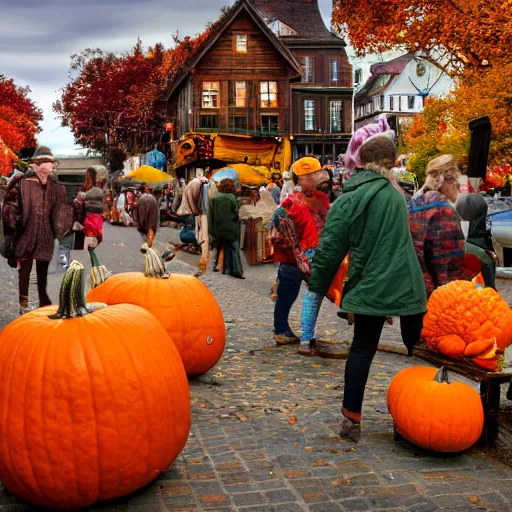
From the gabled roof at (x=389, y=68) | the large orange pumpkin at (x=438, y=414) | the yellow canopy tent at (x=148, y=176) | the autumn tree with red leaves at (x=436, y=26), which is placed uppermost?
the gabled roof at (x=389, y=68)

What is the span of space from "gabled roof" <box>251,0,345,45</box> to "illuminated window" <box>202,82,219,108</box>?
15883 millimetres

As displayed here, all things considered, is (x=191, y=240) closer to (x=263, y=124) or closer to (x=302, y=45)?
(x=263, y=124)

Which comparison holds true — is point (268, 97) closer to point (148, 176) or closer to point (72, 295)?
point (148, 176)

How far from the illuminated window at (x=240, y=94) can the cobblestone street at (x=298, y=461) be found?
38.9 metres

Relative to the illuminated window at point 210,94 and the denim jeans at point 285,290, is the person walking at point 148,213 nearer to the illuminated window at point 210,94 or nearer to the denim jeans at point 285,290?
the denim jeans at point 285,290

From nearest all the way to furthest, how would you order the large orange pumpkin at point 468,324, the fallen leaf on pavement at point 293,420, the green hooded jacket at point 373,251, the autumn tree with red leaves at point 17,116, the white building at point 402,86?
the green hooded jacket at point 373,251 < the large orange pumpkin at point 468,324 < the fallen leaf on pavement at point 293,420 < the autumn tree with red leaves at point 17,116 < the white building at point 402,86

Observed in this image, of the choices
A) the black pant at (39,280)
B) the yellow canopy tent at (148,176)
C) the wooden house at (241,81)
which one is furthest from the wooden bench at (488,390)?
the wooden house at (241,81)

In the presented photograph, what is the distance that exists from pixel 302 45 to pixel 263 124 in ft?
49.1

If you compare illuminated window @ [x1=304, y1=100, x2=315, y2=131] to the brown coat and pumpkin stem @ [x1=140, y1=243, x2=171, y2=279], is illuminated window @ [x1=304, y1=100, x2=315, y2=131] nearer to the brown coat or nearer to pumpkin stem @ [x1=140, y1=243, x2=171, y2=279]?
the brown coat

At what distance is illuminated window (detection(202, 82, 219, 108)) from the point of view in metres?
44.6

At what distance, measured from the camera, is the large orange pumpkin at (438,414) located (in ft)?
15.1

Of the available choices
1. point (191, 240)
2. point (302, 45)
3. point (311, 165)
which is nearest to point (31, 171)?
point (311, 165)

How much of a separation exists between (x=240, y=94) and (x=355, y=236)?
41.1 meters

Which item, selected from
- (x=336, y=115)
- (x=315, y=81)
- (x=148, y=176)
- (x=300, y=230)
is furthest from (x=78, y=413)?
(x=315, y=81)
